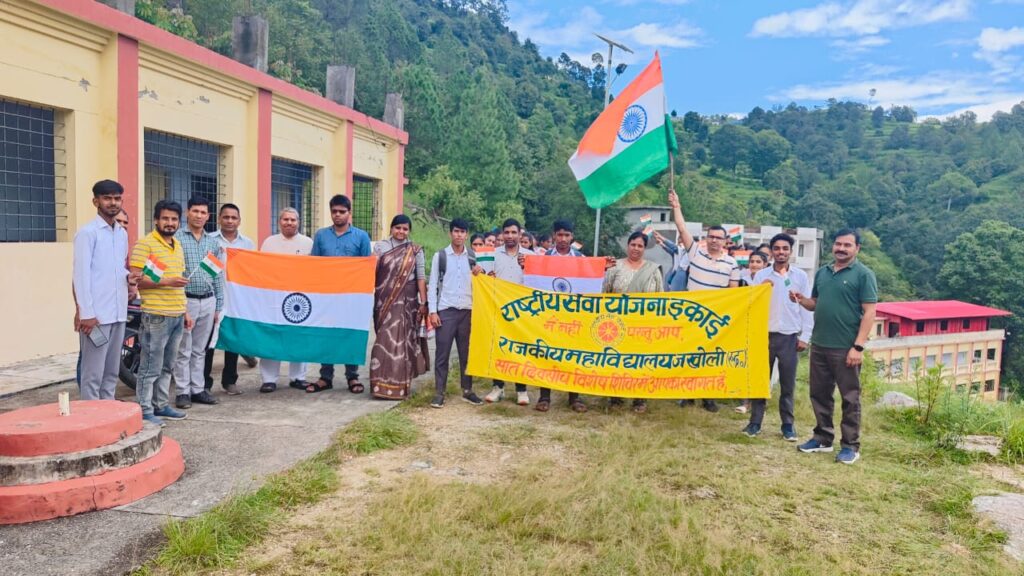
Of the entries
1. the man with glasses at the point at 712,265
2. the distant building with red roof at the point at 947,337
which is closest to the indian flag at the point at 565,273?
the man with glasses at the point at 712,265

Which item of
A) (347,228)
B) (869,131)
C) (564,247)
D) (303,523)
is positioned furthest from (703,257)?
(869,131)

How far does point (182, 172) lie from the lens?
9617mm

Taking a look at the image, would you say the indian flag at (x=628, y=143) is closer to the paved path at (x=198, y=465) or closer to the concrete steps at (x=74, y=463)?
the paved path at (x=198, y=465)

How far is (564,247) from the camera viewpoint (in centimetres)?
663

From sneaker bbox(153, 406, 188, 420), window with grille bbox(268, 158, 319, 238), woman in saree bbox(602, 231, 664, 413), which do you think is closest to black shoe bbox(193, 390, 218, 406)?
sneaker bbox(153, 406, 188, 420)

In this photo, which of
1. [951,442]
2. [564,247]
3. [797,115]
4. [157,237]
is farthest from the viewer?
[797,115]

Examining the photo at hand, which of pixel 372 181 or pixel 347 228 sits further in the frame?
pixel 372 181

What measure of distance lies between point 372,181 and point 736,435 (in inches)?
435

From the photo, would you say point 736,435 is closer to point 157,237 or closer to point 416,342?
point 416,342

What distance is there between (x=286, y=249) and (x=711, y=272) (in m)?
3.87

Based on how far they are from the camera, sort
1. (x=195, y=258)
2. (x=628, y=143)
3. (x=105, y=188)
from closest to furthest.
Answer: (x=105, y=188), (x=195, y=258), (x=628, y=143)

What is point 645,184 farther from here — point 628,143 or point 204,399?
point 204,399

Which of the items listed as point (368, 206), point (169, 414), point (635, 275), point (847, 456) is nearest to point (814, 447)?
point (847, 456)

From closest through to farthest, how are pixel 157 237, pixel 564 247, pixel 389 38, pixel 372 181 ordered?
pixel 157 237
pixel 564 247
pixel 372 181
pixel 389 38
